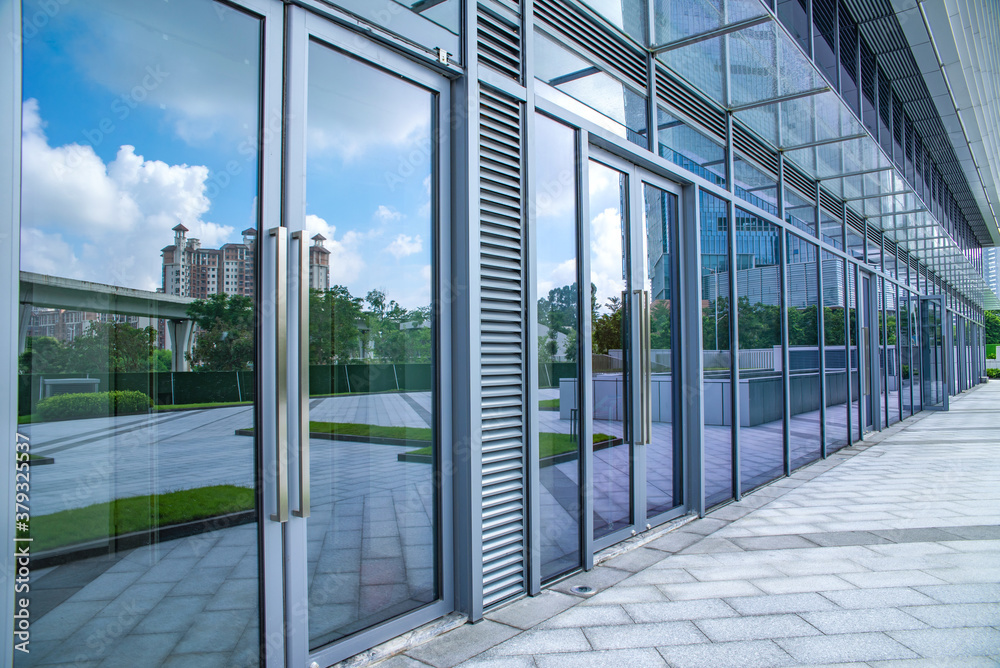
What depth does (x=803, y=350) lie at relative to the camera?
730 centimetres

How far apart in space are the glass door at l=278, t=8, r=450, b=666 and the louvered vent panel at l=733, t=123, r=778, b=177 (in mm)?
3963

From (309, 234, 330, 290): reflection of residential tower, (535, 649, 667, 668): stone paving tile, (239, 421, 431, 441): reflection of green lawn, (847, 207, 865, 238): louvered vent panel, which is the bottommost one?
(535, 649, 667, 668): stone paving tile

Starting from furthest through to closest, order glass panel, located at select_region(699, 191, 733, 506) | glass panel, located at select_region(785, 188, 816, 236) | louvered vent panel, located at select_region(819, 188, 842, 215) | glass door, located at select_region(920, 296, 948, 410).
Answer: glass door, located at select_region(920, 296, 948, 410), louvered vent panel, located at select_region(819, 188, 842, 215), glass panel, located at select_region(785, 188, 816, 236), glass panel, located at select_region(699, 191, 733, 506)

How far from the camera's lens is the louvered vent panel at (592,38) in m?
3.78

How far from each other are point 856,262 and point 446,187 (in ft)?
28.4

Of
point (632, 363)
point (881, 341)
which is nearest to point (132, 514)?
point (632, 363)

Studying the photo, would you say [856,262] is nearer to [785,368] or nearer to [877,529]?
[785,368]

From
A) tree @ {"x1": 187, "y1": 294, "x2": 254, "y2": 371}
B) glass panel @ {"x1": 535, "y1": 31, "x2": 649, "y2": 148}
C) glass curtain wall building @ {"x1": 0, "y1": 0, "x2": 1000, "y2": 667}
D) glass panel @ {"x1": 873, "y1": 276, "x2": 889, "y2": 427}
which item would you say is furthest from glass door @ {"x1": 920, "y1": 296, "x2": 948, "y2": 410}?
tree @ {"x1": 187, "y1": 294, "x2": 254, "y2": 371}

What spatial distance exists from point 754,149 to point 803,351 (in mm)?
2395

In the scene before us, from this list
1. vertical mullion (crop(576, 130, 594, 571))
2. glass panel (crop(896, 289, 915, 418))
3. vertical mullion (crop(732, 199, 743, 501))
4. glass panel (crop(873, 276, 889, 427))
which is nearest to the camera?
vertical mullion (crop(576, 130, 594, 571))

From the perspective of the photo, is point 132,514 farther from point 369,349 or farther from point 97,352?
point 369,349

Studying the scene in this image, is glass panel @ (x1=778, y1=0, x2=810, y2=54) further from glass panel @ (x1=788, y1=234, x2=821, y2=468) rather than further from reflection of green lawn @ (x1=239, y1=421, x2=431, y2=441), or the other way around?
reflection of green lawn @ (x1=239, y1=421, x2=431, y2=441)

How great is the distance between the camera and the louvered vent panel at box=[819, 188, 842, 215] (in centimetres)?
840

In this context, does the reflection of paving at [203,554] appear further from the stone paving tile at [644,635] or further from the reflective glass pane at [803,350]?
the reflective glass pane at [803,350]
